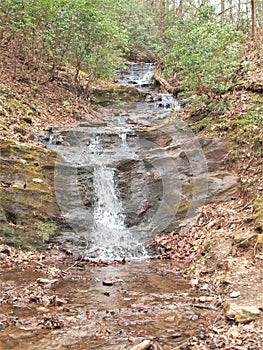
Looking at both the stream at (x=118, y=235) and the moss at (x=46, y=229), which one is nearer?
the stream at (x=118, y=235)

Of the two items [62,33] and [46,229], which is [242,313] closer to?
[46,229]

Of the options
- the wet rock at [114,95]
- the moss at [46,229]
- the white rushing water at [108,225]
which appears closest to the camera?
the moss at [46,229]

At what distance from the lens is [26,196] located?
789 centimetres

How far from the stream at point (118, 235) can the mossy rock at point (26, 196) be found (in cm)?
38

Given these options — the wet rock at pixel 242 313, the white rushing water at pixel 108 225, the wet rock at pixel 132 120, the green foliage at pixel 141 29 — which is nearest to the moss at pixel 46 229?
the white rushing water at pixel 108 225

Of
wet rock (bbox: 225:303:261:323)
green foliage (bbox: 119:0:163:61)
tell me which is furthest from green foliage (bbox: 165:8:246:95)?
green foliage (bbox: 119:0:163:61)

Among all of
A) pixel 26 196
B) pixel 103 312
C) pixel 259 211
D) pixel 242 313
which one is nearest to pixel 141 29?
pixel 26 196

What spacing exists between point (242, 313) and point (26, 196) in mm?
5709

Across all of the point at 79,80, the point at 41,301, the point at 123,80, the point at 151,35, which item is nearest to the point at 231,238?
the point at 41,301

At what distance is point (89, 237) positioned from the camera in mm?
8156

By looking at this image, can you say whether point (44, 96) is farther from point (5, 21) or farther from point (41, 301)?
point (41, 301)

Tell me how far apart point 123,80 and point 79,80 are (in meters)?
7.08

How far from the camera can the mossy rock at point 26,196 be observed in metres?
7.29

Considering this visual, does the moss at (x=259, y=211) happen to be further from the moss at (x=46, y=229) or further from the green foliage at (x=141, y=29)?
the green foliage at (x=141, y=29)
